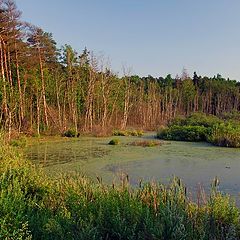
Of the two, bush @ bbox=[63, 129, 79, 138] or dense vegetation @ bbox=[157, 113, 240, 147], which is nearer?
dense vegetation @ bbox=[157, 113, 240, 147]

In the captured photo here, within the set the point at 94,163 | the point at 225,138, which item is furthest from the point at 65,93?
the point at 94,163

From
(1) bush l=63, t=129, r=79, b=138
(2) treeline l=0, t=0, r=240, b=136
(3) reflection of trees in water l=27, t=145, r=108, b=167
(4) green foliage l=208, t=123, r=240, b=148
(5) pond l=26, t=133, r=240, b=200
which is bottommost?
(3) reflection of trees in water l=27, t=145, r=108, b=167

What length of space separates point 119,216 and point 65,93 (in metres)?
31.3

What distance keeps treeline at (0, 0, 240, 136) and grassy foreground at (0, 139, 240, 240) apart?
9.32 metres

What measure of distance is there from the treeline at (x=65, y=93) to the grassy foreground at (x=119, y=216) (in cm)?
932

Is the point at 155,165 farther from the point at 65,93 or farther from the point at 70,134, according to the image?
the point at 65,93

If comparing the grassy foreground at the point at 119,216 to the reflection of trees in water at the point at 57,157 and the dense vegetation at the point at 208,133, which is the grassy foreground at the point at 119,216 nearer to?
the reflection of trees in water at the point at 57,157

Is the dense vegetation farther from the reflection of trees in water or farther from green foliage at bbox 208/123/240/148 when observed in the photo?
the reflection of trees in water

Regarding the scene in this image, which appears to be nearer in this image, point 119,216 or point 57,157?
point 119,216

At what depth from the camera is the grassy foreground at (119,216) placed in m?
3.94

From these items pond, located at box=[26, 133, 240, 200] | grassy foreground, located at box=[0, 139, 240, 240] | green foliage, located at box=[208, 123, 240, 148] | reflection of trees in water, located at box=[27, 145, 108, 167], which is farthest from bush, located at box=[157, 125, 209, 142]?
grassy foreground, located at box=[0, 139, 240, 240]

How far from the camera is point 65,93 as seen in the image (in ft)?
114

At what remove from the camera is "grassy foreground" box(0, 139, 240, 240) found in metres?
3.94

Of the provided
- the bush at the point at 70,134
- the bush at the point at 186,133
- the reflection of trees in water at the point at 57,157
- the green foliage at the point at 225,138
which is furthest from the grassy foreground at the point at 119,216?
the bush at the point at 70,134
